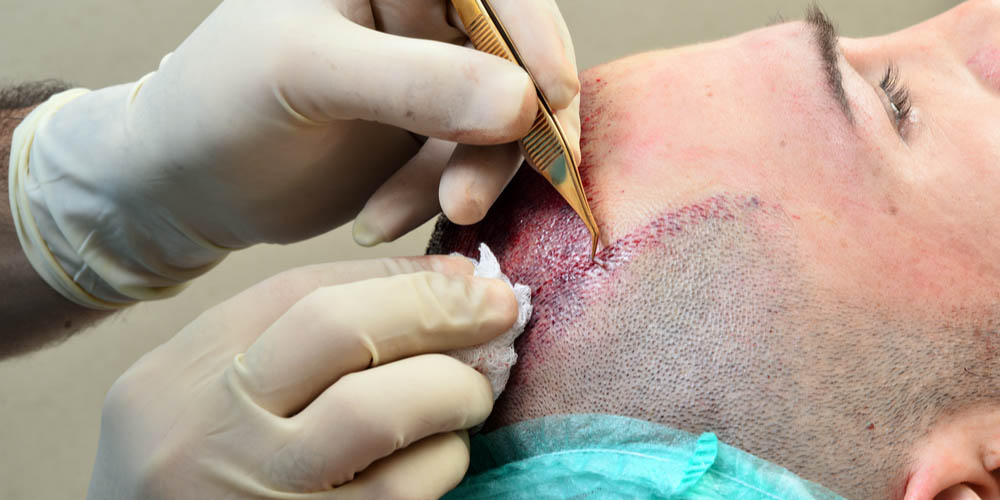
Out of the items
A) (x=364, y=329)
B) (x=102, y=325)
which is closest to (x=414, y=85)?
(x=364, y=329)

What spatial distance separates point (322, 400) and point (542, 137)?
39 centimetres

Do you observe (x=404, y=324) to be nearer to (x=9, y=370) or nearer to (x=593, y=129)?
(x=593, y=129)

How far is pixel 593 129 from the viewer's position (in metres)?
1.01

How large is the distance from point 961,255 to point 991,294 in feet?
0.20

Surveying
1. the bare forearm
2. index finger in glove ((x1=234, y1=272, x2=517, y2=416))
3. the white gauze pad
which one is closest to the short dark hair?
the bare forearm

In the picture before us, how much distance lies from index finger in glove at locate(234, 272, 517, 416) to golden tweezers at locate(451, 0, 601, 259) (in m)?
0.14

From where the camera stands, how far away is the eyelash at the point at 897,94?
0.98 metres

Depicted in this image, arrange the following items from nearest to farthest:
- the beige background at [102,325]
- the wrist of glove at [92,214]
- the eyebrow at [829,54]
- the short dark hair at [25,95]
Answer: the eyebrow at [829,54] → the wrist of glove at [92,214] → the short dark hair at [25,95] → the beige background at [102,325]

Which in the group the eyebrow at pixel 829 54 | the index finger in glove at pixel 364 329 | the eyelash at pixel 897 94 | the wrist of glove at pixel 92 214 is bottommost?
the wrist of glove at pixel 92 214

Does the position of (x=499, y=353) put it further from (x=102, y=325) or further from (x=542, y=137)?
(x=102, y=325)

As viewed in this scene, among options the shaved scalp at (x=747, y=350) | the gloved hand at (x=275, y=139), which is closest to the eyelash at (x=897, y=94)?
the shaved scalp at (x=747, y=350)

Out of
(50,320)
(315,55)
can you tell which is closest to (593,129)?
(315,55)

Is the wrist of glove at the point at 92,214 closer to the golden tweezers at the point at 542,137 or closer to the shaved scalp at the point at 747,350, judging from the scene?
the golden tweezers at the point at 542,137

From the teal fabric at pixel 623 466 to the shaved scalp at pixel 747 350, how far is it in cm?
2
